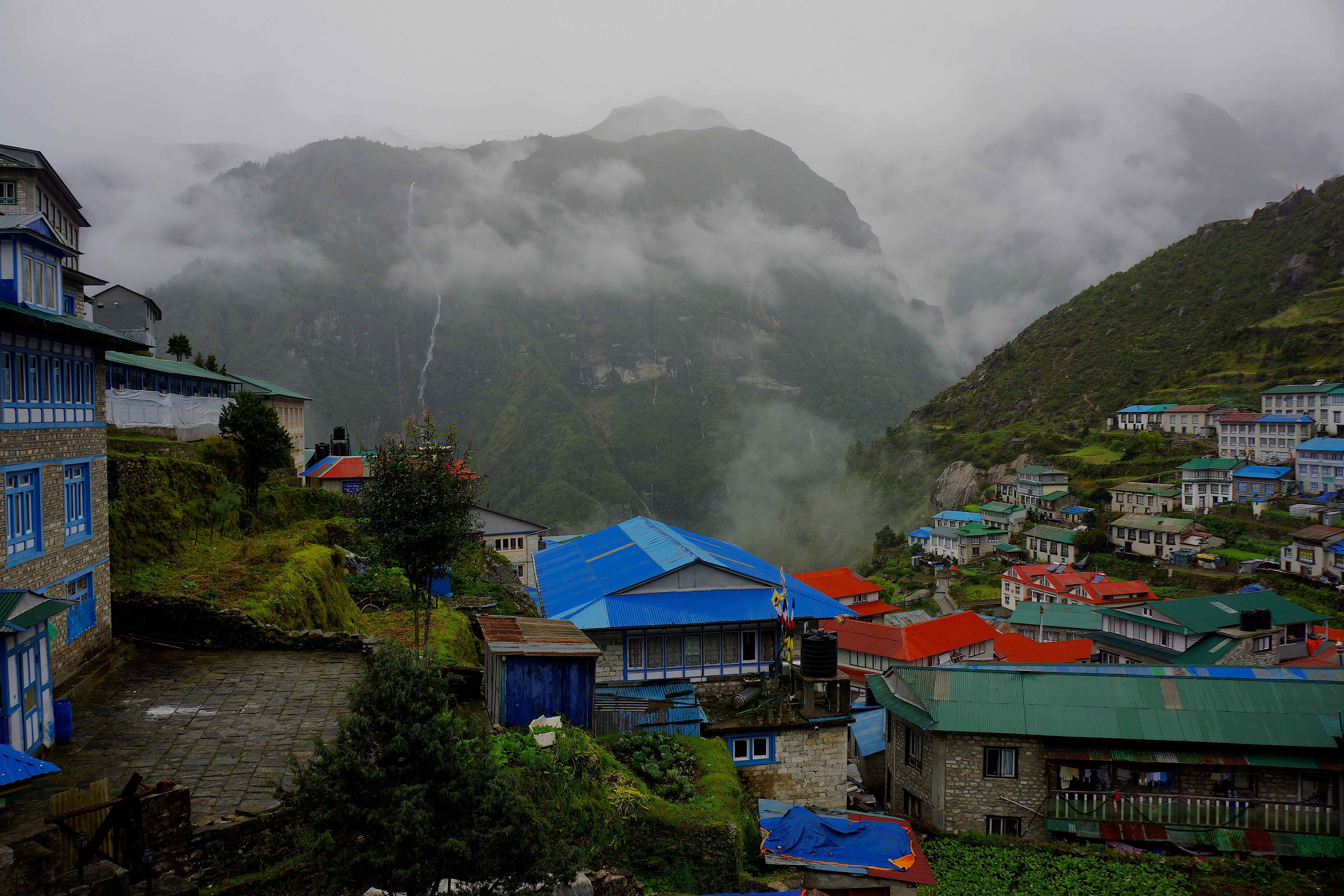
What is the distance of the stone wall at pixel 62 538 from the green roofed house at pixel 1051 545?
76.4m

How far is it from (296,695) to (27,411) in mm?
Answer: 6304

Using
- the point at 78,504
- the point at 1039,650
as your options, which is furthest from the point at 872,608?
the point at 78,504

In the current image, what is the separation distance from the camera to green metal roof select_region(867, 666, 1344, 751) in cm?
1742

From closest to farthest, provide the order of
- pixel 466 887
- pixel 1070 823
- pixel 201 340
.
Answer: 1. pixel 466 887
2. pixel 1070 823
3. pixel 201 340

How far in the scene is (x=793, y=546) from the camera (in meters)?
118

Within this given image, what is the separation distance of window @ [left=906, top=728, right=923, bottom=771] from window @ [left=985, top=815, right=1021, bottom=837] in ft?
6.40

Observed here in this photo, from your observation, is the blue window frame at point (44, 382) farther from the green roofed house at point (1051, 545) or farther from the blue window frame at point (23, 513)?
the green roofed house at point (1051, 545)

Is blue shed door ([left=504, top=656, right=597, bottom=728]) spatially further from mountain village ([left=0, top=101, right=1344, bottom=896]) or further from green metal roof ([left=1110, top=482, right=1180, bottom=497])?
green metal roof ([left=1110, top=482, right=1180, bottom=497])

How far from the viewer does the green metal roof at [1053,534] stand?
235 ft

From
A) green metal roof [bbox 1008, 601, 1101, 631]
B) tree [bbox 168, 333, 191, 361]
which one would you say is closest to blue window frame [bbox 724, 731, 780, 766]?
green metal roof [bbox 1008, 601, 1101, 631]

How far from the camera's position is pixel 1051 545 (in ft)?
241

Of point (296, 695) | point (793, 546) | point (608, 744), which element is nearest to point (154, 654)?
point (296, 695)

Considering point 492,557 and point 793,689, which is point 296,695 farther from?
point 492,557

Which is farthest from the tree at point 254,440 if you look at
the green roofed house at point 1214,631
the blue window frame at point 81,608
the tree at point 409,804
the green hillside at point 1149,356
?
the green hillside at point 1149,356
